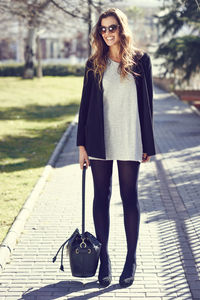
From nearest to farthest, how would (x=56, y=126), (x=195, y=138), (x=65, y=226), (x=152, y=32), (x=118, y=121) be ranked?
1. (x=118, y=121)
2. (x=65, y=226)
3. (x=195, y=138)
4. (x=56, y=126)
5. (x=152, y=32)

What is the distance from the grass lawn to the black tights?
142 centimetres

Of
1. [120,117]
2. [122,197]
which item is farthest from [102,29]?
[122,197]

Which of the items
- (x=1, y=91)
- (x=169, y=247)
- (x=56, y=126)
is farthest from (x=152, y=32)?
(x=169, y=247)

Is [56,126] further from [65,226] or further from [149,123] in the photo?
[149,123]

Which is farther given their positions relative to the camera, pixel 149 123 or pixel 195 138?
pixel 195 138

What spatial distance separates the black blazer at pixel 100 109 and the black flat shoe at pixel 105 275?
0.97m

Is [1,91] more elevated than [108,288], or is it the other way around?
[108,288]

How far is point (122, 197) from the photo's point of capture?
3.75 metres

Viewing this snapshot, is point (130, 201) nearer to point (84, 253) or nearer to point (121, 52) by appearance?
point (84, 253)

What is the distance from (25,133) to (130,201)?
9585 millimetres

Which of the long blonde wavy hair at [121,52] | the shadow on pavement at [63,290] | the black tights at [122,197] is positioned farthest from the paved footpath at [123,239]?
the long blonde wavy hair at [121,52]

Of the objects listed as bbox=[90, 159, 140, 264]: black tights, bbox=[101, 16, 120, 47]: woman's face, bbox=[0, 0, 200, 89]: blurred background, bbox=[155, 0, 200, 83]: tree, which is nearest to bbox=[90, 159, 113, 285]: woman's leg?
bbox=[90, 159, 140, 264]: black tights

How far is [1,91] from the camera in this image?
25031 millimetres

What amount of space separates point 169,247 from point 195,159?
15.7 feet
